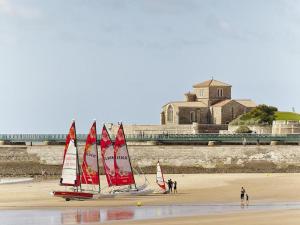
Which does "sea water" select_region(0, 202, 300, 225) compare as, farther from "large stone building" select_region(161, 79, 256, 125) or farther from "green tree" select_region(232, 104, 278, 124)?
"large stone building" select_region(161, 79, 256, 125)

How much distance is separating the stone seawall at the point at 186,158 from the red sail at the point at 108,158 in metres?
27.3

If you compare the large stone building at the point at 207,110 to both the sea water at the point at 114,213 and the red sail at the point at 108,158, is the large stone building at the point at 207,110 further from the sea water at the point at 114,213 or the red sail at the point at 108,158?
the sea water at the point at 114,213

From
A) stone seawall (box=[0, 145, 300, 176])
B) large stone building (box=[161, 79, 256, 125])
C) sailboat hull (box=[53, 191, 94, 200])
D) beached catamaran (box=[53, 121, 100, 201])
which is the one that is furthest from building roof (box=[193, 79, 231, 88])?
sailboat hull (box=[53, 191, 94, 200])

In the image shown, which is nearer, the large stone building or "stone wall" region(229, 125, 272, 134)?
"stone wall" region(229, 125, 272, 134)

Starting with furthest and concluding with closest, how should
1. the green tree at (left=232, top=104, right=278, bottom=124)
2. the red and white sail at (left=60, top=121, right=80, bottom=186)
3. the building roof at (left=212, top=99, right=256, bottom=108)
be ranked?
the building roof at (left=212, top=99, right=256, bottom=108) → the green tree at (left=232, top=104, right=278, bottom=124) → the red and white sail at (left=60, top=121, right=80, bottom=186)

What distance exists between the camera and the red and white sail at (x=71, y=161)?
211 ft

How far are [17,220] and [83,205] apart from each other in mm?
10167

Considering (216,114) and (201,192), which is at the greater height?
(216,114)

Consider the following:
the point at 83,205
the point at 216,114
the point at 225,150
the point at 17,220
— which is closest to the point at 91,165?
the point at 83,205

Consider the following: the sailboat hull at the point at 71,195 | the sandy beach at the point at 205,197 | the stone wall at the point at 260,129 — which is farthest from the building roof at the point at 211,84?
the sailboat hull at the point at 71,195

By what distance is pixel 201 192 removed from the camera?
69.4 meters

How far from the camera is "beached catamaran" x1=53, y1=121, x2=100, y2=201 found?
63.4 meters

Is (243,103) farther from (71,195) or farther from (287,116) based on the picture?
(71,195)

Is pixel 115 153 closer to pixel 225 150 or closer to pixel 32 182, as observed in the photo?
pixel 32 182
